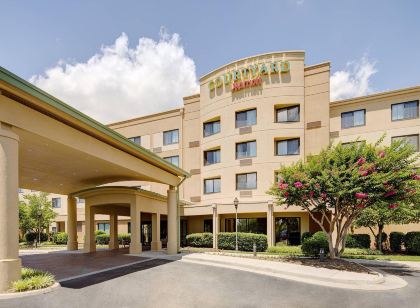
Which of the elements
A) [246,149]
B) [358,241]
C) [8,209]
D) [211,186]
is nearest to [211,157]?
[211,186]

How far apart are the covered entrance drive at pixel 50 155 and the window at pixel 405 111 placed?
2003cm

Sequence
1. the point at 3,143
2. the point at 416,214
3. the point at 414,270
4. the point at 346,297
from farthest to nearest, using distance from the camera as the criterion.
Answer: the point at 416,214 < the point at 414,270 < the point at 346,297 < the point at 3,143

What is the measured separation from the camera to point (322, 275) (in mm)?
13914

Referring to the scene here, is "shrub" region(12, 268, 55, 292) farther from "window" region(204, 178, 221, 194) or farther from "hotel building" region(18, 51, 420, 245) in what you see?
"window" region(204, 178, 221, 194)

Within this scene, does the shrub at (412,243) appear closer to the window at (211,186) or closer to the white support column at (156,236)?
the window at (211,186)

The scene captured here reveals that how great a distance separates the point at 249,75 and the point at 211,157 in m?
9.33

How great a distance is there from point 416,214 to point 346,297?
15.7m

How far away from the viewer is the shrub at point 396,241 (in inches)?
1006

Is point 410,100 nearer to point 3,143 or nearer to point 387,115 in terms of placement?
point 387,115

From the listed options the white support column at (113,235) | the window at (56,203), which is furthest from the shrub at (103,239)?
the window at (56,203)

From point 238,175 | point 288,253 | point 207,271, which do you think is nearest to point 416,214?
point 288,253

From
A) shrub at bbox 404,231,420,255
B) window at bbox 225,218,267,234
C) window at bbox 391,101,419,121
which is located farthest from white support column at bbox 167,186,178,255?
window at bbox 391,101,419,121

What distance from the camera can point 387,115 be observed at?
29094 mm

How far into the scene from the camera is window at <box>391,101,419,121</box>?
92.1 ft
